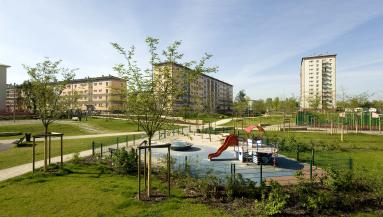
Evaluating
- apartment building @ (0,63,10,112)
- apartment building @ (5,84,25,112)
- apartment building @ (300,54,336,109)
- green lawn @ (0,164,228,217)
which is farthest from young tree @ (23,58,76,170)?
apartment building @ (300,54,336,109)

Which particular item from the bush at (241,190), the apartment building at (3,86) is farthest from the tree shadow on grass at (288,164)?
the apartment building at (3,86)

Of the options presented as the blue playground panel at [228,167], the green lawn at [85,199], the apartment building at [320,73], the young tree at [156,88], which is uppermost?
the apartment building at [320,73]

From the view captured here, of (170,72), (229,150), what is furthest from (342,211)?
(229,150)

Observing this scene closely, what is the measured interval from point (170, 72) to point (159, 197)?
187 inches

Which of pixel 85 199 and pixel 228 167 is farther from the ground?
pixel 85 199

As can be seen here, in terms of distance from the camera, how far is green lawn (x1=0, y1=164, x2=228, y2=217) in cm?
834

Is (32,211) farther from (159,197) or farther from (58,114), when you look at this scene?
(58,114)

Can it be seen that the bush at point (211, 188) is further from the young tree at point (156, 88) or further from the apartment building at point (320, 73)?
the apartment building at point (320, 73)

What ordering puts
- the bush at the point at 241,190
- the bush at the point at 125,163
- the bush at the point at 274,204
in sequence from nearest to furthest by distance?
the bush at the point at 274,204 → the bush at the point at 241,190 → the bush at the point at 125,163

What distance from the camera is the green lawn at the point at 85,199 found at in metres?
8.34

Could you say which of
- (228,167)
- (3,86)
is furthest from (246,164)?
(3,86)

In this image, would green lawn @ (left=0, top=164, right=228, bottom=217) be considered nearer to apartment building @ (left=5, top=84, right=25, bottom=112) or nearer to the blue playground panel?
the blue playground panel

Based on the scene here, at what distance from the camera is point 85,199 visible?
9484 millimetres

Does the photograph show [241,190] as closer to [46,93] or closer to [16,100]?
[46,93]
